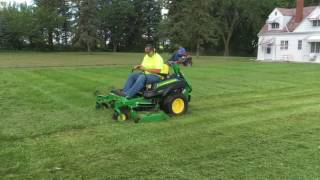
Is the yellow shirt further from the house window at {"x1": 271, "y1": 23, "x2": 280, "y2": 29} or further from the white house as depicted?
the house window at {"x1": 271, "y1": 23, "x2": 280, "y2": 29}

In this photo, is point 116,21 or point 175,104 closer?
point 175,104

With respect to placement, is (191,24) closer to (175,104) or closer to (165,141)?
(175,104)

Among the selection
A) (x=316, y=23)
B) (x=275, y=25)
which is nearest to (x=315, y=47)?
(x=316, y=23)

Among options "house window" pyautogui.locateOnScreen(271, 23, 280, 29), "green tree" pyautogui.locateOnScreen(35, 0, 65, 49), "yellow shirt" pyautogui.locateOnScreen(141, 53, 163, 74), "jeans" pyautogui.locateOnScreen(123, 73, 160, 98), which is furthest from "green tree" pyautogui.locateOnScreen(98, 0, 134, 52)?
"jeans" pyautogui.locateOnScreen(123, 73, 160, 98)

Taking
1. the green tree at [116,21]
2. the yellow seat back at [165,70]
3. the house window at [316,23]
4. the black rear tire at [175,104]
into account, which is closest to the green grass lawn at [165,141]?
the black rear tire at [175,104]

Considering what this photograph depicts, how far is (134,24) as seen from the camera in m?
74.8

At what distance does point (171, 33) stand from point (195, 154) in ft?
158

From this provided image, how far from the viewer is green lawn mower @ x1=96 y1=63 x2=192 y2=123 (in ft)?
27.9

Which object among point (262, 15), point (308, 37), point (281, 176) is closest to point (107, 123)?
point (281, 176)

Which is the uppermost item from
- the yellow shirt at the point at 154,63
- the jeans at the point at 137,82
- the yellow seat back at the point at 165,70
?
the yellow shirt at the point at 154,63

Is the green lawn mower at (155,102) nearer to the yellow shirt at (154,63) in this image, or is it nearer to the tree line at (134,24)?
the yellow shirt at (154,63)

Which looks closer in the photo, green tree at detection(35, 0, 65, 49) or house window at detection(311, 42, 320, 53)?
house window at detection(311, 42, 320, 53)

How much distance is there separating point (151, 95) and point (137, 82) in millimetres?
372

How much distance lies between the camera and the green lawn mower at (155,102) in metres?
8.51
